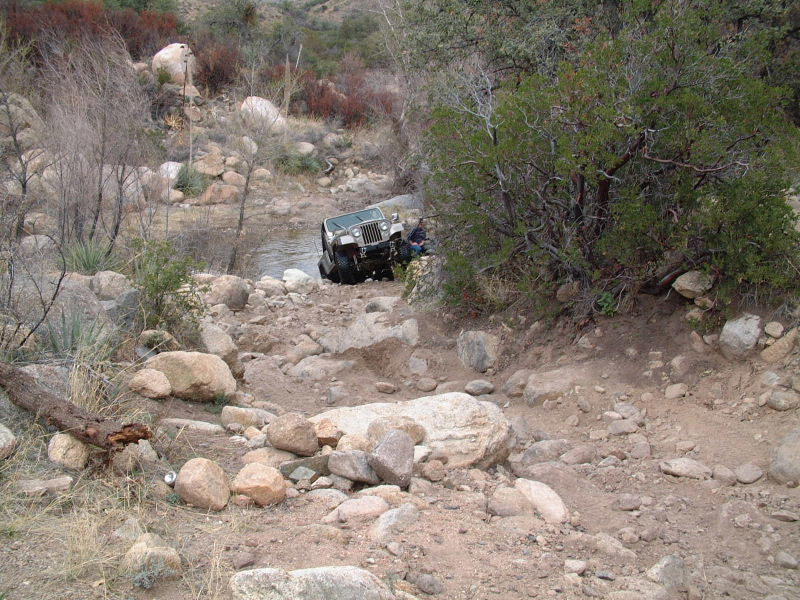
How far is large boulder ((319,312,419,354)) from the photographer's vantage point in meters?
9.30

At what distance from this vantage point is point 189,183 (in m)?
26.3

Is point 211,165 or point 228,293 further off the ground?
point 228,293

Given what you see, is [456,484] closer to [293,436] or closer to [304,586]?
[293,436]

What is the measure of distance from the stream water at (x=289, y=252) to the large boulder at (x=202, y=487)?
50.9 ft

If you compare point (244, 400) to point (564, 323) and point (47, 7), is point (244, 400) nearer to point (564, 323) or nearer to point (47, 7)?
point (564, 323)

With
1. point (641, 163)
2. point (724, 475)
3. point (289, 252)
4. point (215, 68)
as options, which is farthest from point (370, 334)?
point (215, 68)

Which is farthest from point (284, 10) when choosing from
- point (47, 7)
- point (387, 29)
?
point (387, 29)

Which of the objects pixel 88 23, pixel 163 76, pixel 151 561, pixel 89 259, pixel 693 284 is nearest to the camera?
pixel 151 561

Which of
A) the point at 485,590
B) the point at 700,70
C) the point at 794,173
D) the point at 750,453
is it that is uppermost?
the point at 700,70

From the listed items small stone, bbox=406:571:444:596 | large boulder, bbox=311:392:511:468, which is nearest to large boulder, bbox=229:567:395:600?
small stone, bbox=406:571:444:596

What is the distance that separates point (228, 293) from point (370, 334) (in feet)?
14.0

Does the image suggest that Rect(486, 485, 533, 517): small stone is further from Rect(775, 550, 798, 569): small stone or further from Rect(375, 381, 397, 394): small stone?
Rect(375, 381, 397, 394): small stone

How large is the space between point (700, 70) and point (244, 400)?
204 inches

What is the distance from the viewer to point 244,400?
6.69 m
